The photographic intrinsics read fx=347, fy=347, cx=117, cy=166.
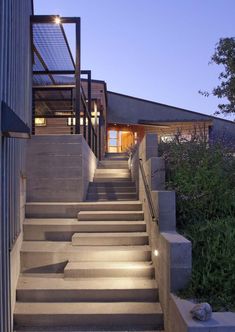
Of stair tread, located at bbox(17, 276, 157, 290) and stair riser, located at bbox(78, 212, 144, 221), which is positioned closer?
stair tread, located at bbox(17, 276, 157, 290)

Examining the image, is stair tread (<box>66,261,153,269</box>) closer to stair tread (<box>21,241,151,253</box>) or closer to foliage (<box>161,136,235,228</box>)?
stair tread (<box>21,241,151,253</box>)

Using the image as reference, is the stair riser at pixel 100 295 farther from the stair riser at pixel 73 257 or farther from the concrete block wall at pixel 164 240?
the stair riser at pixel 73 257

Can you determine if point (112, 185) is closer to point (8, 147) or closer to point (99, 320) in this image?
point (99, 320)

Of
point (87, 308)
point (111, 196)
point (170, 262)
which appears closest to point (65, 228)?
point (87, 308)

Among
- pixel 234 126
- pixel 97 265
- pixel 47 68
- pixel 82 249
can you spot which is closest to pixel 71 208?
pixel 82 249

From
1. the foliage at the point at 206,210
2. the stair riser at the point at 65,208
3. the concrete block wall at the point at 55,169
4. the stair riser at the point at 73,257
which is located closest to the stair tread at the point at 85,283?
the stair riser at the point at 73,257

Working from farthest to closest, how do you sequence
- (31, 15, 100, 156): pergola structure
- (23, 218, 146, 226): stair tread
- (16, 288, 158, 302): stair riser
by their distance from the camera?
(31, 15, 100, 156): pergola structure, (23, 218, 146, 226): stair tread, (16, 288, 158, 302): stair riser

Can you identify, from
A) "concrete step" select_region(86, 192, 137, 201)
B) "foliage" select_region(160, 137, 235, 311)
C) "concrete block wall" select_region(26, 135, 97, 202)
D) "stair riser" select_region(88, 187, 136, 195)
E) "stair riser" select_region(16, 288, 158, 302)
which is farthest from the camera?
"stair riser" select_region(88, 187, 136, 195)

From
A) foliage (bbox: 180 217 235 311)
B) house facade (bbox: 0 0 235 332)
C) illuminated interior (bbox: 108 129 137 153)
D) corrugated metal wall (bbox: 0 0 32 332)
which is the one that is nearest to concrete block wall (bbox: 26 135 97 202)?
house facade (bbox: 0 0 235 332)

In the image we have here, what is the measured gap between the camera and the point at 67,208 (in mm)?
6367

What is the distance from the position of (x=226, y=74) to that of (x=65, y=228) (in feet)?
30.1

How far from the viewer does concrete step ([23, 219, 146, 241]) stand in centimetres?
570

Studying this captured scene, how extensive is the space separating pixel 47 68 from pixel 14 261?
5.67m

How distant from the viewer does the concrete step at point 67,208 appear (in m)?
6.29
